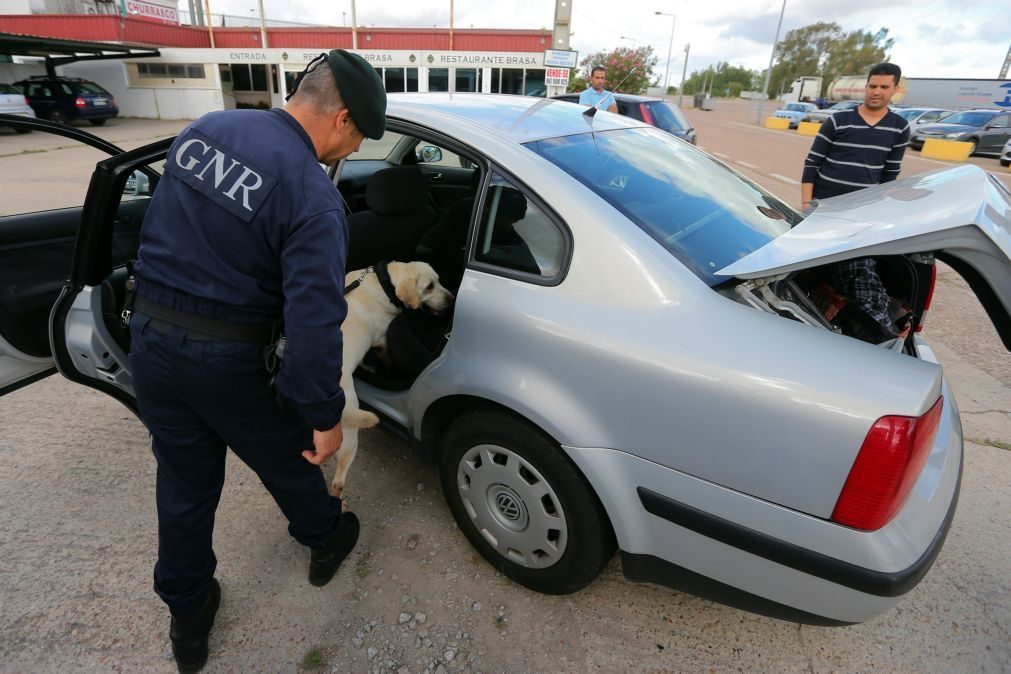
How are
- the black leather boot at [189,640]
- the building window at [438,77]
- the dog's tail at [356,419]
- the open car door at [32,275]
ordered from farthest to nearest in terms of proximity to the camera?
1. the building window at [438,77]
2. the open car door at [32,275]
3. the dog's tail at [356,419]
4. the black leather boot at [189,640]

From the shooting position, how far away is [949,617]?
1.97m

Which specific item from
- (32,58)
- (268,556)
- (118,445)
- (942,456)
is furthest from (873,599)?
(32,58)

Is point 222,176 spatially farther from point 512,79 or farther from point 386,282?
point 512,79

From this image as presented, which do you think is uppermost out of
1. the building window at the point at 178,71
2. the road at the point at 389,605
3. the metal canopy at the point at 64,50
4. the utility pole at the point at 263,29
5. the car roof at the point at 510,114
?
the utility pole at the point at 263,29

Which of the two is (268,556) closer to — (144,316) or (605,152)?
(144,316)

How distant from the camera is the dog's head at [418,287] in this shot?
2.44m

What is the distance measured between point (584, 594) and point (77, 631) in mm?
1724

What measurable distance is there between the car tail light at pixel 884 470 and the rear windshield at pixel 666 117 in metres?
8.17

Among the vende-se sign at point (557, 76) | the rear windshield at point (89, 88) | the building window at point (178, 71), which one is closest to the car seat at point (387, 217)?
the vende-se sign at point (557, 76)

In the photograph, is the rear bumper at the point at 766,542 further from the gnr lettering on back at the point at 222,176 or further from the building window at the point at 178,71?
the building window at the point at 178,71

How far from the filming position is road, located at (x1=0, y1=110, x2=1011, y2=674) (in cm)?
180

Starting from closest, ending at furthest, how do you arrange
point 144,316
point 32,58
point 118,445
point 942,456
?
point 144,316
point 942,456
point 118,445
point 32,58

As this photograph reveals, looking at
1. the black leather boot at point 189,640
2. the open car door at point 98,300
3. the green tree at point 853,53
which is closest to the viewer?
the black leather boot at point 189,640

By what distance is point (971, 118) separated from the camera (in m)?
18.8
